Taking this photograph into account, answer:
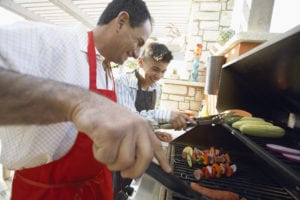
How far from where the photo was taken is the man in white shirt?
20.5 inches

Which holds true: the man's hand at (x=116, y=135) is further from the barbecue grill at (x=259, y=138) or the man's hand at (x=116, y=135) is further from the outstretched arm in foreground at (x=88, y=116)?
the barbecue grill at (x=259, y=138)

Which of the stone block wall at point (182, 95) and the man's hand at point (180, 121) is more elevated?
the man's hand at point (180, 121)

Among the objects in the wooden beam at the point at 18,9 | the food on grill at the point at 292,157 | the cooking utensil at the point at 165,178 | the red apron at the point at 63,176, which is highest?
the wooden beam at the point at 18,9

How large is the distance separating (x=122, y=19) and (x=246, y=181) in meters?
1.36

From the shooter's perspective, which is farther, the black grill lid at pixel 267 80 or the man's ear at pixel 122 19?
the man's ear at pixel 122 19

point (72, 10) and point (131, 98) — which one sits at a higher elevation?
point (72, 10)

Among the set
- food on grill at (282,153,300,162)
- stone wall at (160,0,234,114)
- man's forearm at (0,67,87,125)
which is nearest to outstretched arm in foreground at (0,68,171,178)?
man's forearm at (0,67,87,125)

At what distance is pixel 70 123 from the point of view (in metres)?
1.26

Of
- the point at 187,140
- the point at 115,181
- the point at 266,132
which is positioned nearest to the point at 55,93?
the point at 266,132

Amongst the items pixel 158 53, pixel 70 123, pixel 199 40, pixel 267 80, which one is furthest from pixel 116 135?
pixel 199 40

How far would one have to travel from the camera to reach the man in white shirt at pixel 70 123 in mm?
521

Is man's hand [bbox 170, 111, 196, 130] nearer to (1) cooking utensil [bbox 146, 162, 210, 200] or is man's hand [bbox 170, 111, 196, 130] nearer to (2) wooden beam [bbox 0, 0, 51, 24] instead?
(1) cooking utensil [bbox 146, 162, 210, 200]

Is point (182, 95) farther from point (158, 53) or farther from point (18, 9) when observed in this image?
point (18, 9)

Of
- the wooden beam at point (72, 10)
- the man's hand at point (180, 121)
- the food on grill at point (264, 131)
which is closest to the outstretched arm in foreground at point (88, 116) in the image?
the food on grill at point (264, 131)
